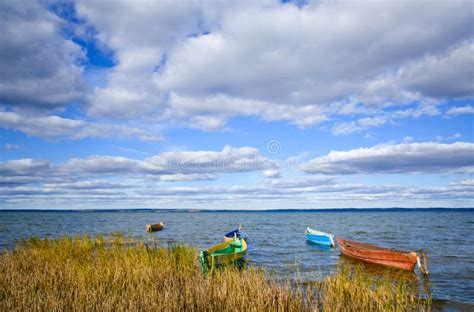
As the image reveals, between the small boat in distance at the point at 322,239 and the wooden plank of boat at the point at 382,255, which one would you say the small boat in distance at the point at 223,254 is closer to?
the wooden plank of boat at the point at 382,255

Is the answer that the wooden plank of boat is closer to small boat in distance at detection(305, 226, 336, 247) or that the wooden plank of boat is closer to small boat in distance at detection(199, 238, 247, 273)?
small boat in distance at detection(305, 226, 336, 247)

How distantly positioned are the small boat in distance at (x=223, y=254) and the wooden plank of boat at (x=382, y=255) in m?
7.51

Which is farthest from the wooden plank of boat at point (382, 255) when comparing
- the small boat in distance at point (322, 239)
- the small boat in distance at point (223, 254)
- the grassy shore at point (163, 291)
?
A: the grassy shore at point (163, 291)

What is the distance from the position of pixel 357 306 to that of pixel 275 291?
2024 millimetres

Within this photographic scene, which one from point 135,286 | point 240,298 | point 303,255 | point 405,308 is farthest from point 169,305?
point 303,255

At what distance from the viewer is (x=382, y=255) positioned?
1867cm

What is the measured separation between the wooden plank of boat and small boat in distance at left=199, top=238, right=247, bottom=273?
7.51m

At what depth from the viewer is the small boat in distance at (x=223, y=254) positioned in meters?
14.2

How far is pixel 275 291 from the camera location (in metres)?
7.95

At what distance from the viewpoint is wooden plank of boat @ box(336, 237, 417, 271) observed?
17056 mm

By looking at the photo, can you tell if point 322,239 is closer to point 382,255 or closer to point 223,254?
point 382,255

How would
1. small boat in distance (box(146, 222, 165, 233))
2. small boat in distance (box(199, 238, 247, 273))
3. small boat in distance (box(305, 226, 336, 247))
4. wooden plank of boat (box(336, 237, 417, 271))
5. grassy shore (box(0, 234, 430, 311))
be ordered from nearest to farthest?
grassy shore (box(0, 234, 430, 311)) → small boat in distance (box(199, 238, 247, 273)) → wooden plank of boat (box(336, 237, 417, 271)) → small boat in distance (box(305, 226, 336, 247)) → small boat in distance (box(146, 222, 165, 233))

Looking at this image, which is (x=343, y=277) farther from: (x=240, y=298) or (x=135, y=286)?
(x=135, y=286)

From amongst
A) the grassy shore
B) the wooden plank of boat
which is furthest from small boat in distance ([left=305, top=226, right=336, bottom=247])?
the grassy shore
